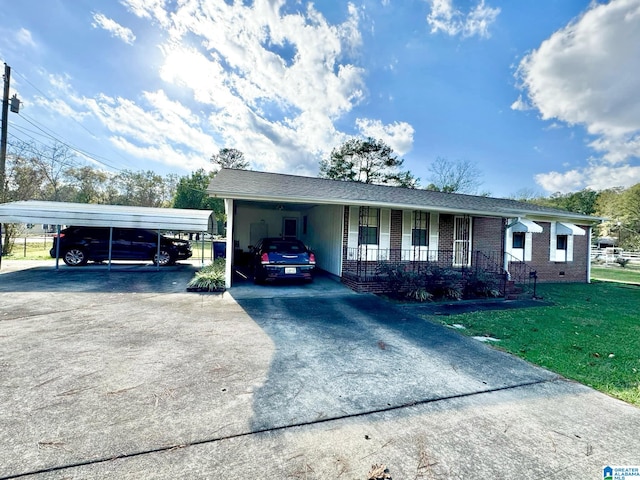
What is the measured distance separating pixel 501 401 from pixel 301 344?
260cm

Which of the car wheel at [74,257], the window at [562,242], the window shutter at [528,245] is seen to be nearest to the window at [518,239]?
the window shutter at [528,245]

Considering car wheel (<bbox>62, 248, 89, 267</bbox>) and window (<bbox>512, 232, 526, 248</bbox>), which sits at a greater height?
window (<bbox>512, 232, 526, 248</bbox>)

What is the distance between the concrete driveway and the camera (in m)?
1.98

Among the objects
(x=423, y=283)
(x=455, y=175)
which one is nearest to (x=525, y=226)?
(x=423, y=283)

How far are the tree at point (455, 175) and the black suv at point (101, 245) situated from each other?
2697 centimetres

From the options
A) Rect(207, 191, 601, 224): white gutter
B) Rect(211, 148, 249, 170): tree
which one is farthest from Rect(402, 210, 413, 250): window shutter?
Rect(211, 148, 249, 170): tree

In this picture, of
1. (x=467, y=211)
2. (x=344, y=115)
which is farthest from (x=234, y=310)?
(x=344, y=115)

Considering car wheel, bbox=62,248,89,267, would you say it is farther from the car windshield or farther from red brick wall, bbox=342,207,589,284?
red brick wall, bbox=342,207,589,284

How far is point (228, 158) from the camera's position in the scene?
38281 millimetres

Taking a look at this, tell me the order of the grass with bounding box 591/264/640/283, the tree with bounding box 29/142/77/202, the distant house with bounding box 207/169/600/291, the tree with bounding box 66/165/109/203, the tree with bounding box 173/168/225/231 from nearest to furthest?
1. the distant house with bounding box 207/169/600/291
2. the grass with bounding box 591/264/640/283
3. the tree with bounding box 29/142/77/202
4. the tree with bounding box 173/168/225/231
5. the tree with bounding box 66/165/109/203

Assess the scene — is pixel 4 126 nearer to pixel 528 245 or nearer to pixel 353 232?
pixel 353 232

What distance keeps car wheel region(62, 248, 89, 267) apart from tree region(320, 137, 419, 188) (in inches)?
906

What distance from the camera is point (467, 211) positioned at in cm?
948

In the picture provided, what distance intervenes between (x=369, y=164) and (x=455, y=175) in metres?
9.41
